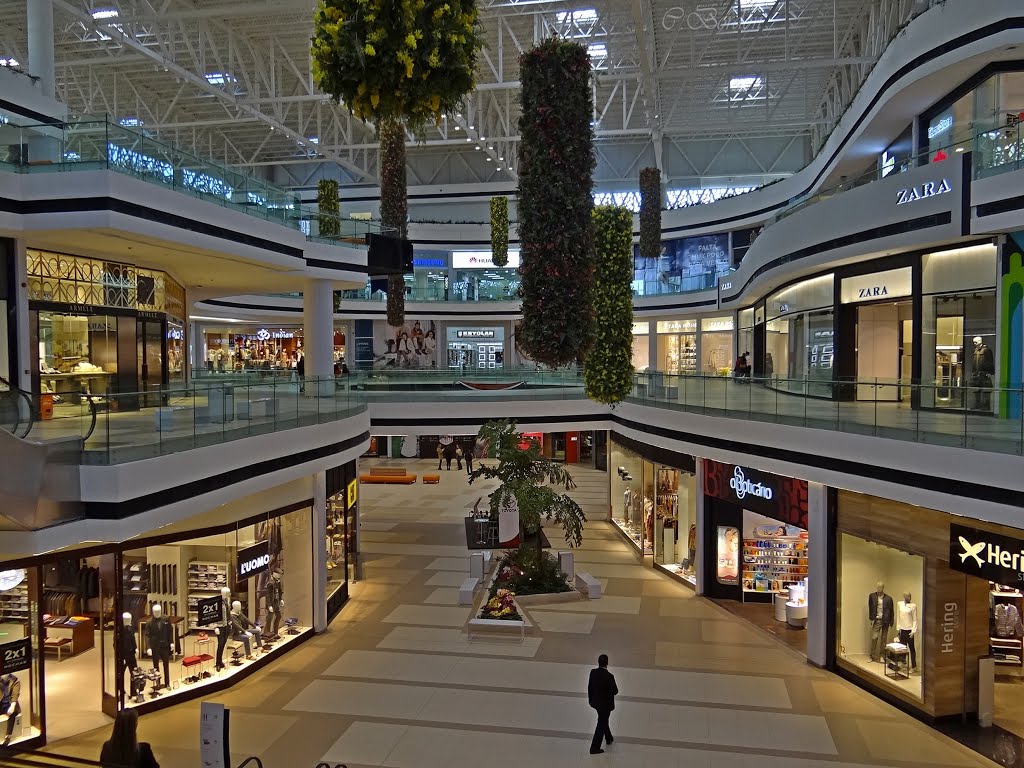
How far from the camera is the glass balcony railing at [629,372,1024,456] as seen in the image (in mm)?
9336

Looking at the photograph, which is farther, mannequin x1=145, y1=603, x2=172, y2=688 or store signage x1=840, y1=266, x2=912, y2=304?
store signage x1=840, y1=266, x2=912, y2=304

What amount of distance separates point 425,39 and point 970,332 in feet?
44.3

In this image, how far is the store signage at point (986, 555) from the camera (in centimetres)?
970

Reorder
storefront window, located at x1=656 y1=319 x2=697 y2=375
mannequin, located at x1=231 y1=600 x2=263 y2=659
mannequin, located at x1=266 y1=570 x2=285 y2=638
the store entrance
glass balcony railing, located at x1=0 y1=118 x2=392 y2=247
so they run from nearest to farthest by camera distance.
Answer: glass balcony railing, located at x1=0 y1=118 x2=392 y2=247 < mannequin, located at x1=231 y1=600 x2=263 y2=659 < mannequin, located at x1=266 y1=570 x2=285 y2=638 < the store entrance < storefront window, located at x1=656 y1=319 x2=697 y2=375

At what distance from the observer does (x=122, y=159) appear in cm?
1297

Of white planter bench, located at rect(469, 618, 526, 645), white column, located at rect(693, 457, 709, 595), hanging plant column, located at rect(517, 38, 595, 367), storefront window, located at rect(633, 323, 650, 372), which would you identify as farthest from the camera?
storefront window, located at rect(633, 323, 650, 372)

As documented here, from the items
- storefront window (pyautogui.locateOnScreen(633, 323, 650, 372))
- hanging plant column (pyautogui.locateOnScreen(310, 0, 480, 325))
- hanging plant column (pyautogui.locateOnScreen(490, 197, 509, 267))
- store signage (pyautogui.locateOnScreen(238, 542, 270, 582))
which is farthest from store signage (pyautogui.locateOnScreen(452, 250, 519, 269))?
hanging plant column (pyautogui.locateOnScreen(310, 0, 480, 325))

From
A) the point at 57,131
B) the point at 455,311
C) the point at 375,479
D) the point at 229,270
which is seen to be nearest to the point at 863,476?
the point at 57,131

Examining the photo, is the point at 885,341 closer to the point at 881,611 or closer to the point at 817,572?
the point at 817,572

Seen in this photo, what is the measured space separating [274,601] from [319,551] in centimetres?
172

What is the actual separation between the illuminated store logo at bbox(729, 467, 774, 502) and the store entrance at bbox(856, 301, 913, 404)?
3663 millimetres

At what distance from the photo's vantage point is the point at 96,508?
9031 mm

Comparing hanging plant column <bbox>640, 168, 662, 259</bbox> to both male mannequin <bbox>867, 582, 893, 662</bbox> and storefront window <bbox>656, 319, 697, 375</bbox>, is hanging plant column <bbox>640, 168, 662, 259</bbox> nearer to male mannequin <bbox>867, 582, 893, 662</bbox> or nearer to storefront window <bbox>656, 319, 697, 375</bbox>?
storefront window <bbox>656, 319, 697, 375</bbox>

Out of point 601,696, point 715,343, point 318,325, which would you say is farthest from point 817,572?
point 715,343
